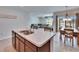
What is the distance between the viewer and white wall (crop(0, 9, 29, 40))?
3.92 metres

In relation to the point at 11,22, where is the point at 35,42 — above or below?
below

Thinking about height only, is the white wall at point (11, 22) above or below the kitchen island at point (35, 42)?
above

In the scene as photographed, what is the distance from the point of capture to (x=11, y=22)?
4.36 m

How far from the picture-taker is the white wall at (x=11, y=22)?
392cm

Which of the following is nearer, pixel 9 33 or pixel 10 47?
pixel 10 47

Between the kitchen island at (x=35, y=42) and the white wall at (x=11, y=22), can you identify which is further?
the white wall at (x=11, y=22)

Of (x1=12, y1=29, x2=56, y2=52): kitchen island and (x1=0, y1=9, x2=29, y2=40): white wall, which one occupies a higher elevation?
(x1=0, y1=9, x2=29, y2=40): white wall

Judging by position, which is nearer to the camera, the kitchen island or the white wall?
the kitchen island

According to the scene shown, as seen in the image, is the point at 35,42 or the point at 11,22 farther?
the point at 11,22
